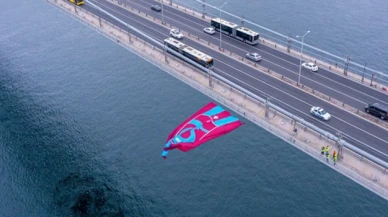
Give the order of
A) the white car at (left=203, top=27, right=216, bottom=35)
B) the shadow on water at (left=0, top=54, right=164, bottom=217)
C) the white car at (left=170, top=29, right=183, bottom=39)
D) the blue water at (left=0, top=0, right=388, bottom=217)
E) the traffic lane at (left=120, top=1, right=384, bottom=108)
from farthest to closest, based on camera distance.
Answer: the white car at (left=203, top=27, right=216, bottom=35), the white car at (left=170, top=29, right=183, bottom=39), the shadow on water at (left=0, top=54, right=164, bottom=217), the blue water at (left=0, top=0, right=388, bottom=217), the traffic lane at (left=120, top=1, right=384, bottom=108)

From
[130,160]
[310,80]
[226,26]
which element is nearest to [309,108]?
[310,80]

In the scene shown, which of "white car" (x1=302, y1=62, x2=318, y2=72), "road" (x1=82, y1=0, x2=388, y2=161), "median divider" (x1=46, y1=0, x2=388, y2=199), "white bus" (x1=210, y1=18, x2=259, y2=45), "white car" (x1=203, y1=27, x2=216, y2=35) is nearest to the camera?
"median divider" (x1=46, y1=0, x2=388, y2=199)

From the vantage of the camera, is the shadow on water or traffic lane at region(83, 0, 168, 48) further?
traffic lane at region(83, 0, 168, 48)

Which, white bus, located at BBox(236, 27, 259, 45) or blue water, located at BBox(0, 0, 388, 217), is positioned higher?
white bus, located at BBox(236, 27, 259, 45)

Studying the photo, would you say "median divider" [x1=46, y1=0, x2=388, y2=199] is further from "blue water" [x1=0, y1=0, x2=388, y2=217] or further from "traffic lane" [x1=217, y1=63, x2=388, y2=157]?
"blue water" [x1=0, y1=0, x2=388, y2=217]

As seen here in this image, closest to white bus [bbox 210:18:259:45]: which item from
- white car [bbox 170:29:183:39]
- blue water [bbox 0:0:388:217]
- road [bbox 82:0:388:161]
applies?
road [bbox 82:0:388:161]

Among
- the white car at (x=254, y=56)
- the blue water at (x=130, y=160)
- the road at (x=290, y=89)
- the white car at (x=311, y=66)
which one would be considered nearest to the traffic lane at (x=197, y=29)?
the road at (x=290, y=89)

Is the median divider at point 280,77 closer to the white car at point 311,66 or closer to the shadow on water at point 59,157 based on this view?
the white car at point 311,66

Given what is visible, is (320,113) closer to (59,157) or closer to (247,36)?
(247,36)
